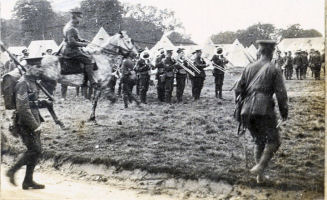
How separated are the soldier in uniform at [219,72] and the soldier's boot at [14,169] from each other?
3.48 m

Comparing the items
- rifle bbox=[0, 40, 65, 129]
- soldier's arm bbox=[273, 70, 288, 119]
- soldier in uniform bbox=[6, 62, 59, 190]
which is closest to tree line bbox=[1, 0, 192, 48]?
rifle bbox=[0, 40, 65, 129]

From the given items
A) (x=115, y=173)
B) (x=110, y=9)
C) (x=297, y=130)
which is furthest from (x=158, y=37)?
(x=297, y=130)

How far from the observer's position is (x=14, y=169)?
7367mm

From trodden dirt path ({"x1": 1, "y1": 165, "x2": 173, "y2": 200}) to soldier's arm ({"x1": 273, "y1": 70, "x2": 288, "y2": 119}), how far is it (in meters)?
2.23

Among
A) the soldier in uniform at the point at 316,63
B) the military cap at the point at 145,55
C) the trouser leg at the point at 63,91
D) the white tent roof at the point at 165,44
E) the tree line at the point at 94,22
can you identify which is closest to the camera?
the soldier in uniform at the point at 316,63

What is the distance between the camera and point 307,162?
20.0ft

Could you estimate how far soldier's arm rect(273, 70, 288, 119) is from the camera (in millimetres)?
5832

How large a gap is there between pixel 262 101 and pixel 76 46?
383cm

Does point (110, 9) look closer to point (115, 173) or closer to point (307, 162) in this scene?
point (115, 173)

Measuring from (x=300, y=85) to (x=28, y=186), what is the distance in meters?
4.79

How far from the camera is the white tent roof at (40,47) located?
8.39m

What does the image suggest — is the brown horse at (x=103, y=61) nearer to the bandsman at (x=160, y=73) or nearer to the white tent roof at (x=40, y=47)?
the white tent roof at (x=40, y=47)

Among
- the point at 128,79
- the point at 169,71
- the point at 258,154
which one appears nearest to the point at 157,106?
the point at 128,79

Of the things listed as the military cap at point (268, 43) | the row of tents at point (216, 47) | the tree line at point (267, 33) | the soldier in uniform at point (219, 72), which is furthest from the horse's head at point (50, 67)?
the military cap at point (268, 43)
